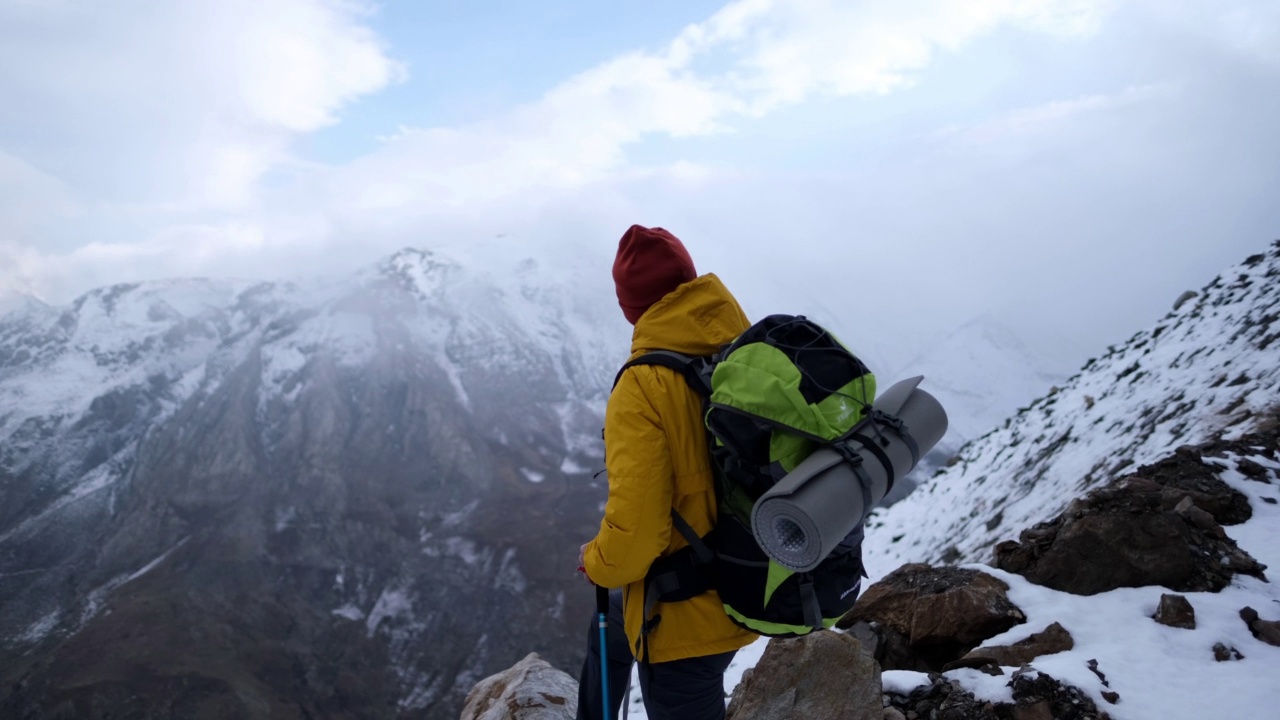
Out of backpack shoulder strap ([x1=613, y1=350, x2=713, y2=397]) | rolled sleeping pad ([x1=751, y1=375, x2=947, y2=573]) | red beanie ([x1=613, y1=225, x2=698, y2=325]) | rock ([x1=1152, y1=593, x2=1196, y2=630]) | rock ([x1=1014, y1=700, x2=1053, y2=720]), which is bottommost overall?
rock ([x1=1014, y1=700, x2=1053, y2=720])

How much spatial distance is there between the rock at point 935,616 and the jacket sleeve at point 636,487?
360 cm

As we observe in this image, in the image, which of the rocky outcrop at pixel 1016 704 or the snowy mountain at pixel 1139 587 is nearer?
the rocky outcrop at pixel 1016 704

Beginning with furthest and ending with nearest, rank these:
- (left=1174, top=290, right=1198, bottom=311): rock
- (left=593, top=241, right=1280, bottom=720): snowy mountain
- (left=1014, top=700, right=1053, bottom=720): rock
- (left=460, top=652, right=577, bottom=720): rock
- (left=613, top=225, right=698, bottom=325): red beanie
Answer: (left=1174, top=290, right=1198, bottom=311): rock, (left=460, top=652, right=577, bottom=720): rock, (left=593, top=241, right=1280, bottom=720): snowy mountain, (left=1014, top=700, right=1053, bottom=720): rock, (left=613, top=225, right=698, bottom=325): red beanie

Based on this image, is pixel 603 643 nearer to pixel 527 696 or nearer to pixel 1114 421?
pixel 527 696

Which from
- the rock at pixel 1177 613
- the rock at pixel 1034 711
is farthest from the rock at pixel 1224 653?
the rock at pixel 1034 711

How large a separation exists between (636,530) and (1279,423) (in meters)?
8.55

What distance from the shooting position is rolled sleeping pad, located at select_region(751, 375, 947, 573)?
2.89 meters

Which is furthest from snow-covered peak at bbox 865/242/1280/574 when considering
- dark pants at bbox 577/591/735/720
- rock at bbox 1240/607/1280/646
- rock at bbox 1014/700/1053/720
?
dark pants at bbox 577/591/735/720

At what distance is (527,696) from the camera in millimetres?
6215

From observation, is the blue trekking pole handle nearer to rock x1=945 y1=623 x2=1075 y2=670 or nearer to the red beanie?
the red beanie

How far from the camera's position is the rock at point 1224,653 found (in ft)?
15.1

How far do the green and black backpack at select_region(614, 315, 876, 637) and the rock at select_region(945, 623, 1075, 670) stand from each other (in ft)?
7.51

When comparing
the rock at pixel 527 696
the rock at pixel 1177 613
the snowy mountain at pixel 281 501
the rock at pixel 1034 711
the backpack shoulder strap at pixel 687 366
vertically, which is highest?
the backpack shoulder strap at pixel 687 366

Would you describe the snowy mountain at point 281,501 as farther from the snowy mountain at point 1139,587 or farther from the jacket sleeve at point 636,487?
the jacket sleeve at point 636,487
